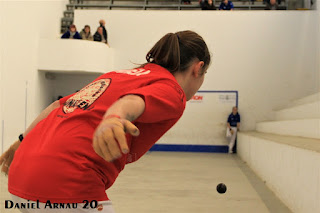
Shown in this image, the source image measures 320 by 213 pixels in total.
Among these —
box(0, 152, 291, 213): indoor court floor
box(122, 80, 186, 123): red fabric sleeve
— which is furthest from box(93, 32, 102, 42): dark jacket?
box(122, 80, 186, 123): red fabric sleeve

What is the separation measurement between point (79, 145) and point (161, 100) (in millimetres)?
324

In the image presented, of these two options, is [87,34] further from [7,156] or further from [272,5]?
[7,156]

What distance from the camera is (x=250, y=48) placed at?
14.4m

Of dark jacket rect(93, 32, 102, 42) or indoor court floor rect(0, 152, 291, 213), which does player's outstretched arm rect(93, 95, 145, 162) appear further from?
dark jacket rect(93, 32, 102, 42)

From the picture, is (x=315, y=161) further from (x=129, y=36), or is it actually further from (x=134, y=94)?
(x=129, y=36)

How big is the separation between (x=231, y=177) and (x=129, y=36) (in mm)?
8191

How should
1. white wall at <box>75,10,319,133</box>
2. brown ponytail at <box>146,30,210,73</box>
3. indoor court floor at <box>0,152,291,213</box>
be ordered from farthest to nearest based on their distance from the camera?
white wall at <box>75,10,319,133</box> < indoor court floor at <box>0,152,291,213</box> < brown ponytail at <box>146,30,210,73</box>

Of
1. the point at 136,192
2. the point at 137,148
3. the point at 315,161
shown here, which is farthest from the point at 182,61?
the point at 136,192

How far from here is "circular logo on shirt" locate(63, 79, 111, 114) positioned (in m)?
1.47

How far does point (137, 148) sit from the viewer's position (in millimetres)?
1617

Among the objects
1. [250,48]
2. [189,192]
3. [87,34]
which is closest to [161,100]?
[189,192]

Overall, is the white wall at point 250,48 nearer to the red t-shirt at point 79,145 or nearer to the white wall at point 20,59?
the white wall at point 20,59

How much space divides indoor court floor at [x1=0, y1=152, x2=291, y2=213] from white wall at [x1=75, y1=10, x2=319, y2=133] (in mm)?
5388

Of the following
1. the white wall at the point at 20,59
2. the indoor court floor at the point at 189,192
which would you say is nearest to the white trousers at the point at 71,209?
the indoor court floor at the point at 189,192
